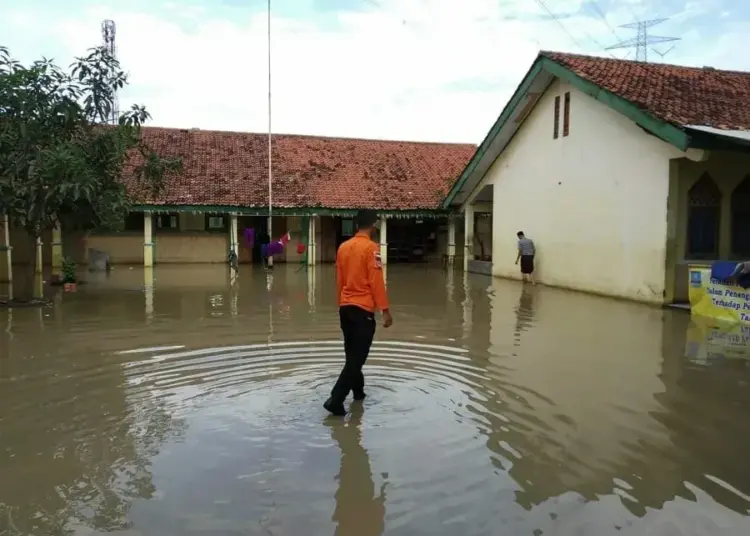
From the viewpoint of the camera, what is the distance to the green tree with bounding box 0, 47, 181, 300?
36.6 ft

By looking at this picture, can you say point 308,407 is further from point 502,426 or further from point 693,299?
point 693,299

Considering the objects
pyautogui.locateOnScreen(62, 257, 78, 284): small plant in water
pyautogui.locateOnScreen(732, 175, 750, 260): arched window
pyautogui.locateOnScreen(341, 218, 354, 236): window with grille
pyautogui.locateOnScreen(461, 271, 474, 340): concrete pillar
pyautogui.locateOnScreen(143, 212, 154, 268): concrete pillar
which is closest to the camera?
pyautogui.locateOnScreen(461, 271, 474, 340): concrete pillar

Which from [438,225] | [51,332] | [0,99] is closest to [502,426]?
[51,332]

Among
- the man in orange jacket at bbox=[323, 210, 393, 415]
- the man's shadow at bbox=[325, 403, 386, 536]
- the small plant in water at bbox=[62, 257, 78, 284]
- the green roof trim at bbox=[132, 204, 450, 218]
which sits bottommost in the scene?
the man's shadow at bbox=[325, 403, 386, 536]

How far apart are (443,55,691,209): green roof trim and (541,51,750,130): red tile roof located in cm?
10

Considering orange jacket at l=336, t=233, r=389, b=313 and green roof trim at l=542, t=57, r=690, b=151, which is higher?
green roof trim at l=542, t=57, r=690, b=151

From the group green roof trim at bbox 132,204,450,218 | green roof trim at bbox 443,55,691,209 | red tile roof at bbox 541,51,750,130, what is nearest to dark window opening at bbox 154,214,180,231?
green roof trim at bbox 132,204,450,218

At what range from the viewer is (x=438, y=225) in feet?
94.6

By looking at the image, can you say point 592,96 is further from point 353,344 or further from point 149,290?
point 149,290

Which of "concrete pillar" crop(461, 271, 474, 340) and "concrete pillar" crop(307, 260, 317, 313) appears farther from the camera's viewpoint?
"concrete pillar" crop(307, 260, 317, 313)

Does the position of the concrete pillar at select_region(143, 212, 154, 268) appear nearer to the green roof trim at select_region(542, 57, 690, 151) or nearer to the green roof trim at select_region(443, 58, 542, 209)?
the green roof trim at select_region(443, 58, 542, 209)

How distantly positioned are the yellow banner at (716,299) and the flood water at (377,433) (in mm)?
792

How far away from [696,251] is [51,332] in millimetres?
11711

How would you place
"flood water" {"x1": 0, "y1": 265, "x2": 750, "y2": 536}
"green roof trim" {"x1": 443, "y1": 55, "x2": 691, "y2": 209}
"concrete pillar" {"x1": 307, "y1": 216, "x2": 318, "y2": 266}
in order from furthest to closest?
1. "concrete pillar" {"x1": 307, "y1": 216, "x2": 318, "y2": 266}
2. "green roof trim" {"x1": 443, "y1": 55, "x2": 691, "y2": 209}
3. "flood water" {"x1": 0, "y1": 265, "x2": 750, "y2": 536}
